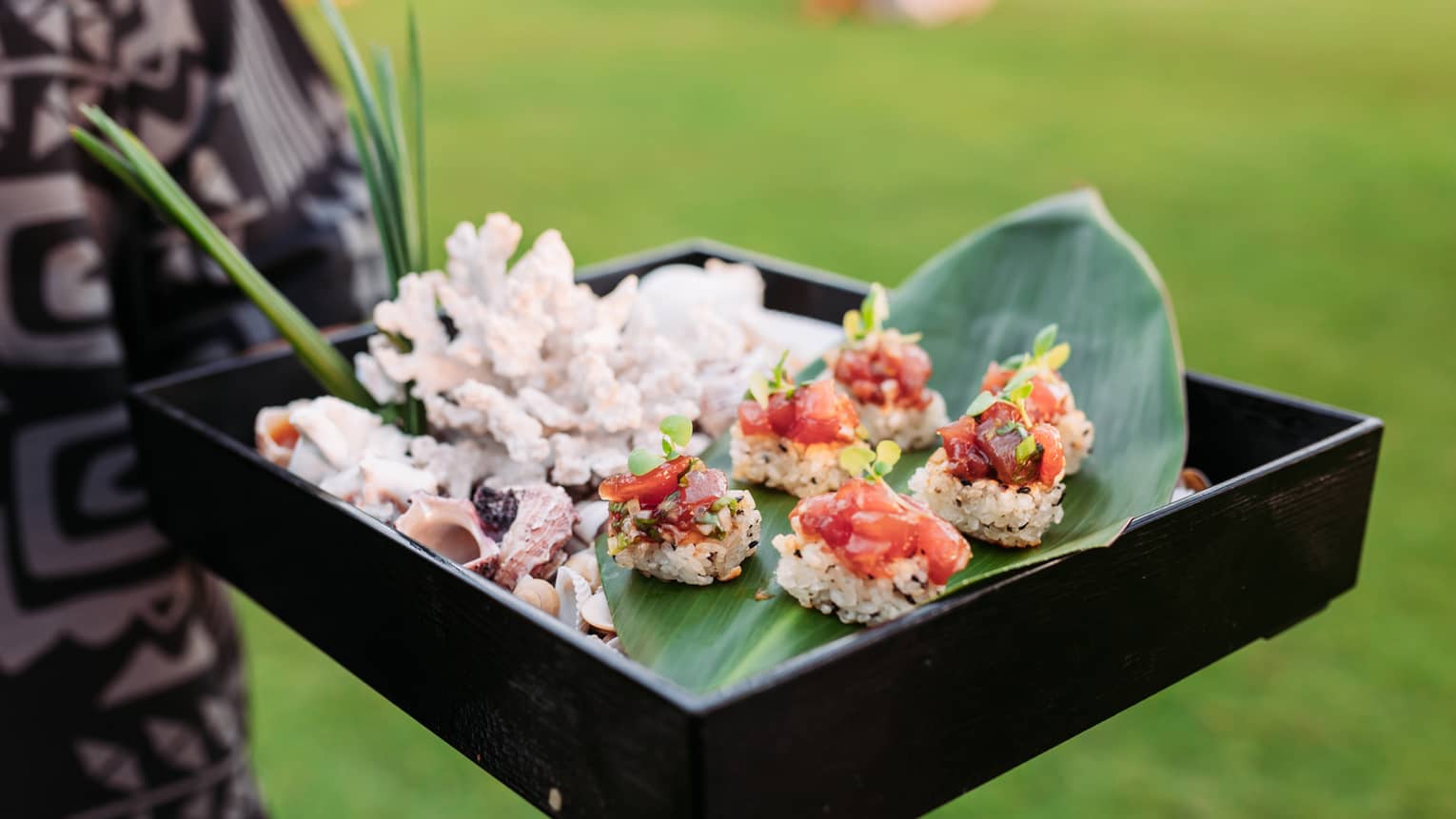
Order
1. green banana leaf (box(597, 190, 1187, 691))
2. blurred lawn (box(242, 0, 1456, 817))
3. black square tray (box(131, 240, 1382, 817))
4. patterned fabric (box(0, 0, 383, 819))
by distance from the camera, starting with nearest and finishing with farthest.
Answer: black square tray (box(131, 240, 1382, 817))
green banana leaf (box(597, 190, 1187, 691))
patterned fabric (box(0, 0, 383, 819))
blurred lawn (box(242, 0, 1456, 817))

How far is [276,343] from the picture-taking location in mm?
1301

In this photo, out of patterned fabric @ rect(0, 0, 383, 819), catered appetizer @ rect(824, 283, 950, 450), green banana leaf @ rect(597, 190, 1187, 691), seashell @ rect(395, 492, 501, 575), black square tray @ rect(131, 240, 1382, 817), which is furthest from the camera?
patterned fabric @ rect(0, 0, 383, 819)

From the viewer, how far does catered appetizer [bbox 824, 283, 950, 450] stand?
35.8 inches

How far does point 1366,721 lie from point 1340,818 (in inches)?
10.3

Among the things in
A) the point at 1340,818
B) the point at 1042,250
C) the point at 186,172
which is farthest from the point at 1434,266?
the point at 186,172

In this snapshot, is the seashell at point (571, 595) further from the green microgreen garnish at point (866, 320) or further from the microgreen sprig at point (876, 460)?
the green microgreen garnish at point (866, 320)

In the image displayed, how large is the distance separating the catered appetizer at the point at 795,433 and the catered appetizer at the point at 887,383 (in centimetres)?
7

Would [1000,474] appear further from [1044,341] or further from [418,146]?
[418,146]

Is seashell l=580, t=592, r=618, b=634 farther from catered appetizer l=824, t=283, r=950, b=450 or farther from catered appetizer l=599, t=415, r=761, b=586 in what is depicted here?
catered appetizer l=824, t=283, r=950, b=450

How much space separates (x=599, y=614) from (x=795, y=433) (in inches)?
6.6

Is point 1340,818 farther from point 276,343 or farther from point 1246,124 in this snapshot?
point 1246,124

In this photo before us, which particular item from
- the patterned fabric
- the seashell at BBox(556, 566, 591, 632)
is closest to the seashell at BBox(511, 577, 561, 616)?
the seashell at BBox(556, 566, 591, 632)

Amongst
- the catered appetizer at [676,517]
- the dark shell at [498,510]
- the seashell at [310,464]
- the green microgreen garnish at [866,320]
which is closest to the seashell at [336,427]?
the seashell at [310,464]

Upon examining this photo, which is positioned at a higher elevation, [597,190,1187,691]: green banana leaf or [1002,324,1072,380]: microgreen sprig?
[1002,324,1072,380]: microgreen sprig
